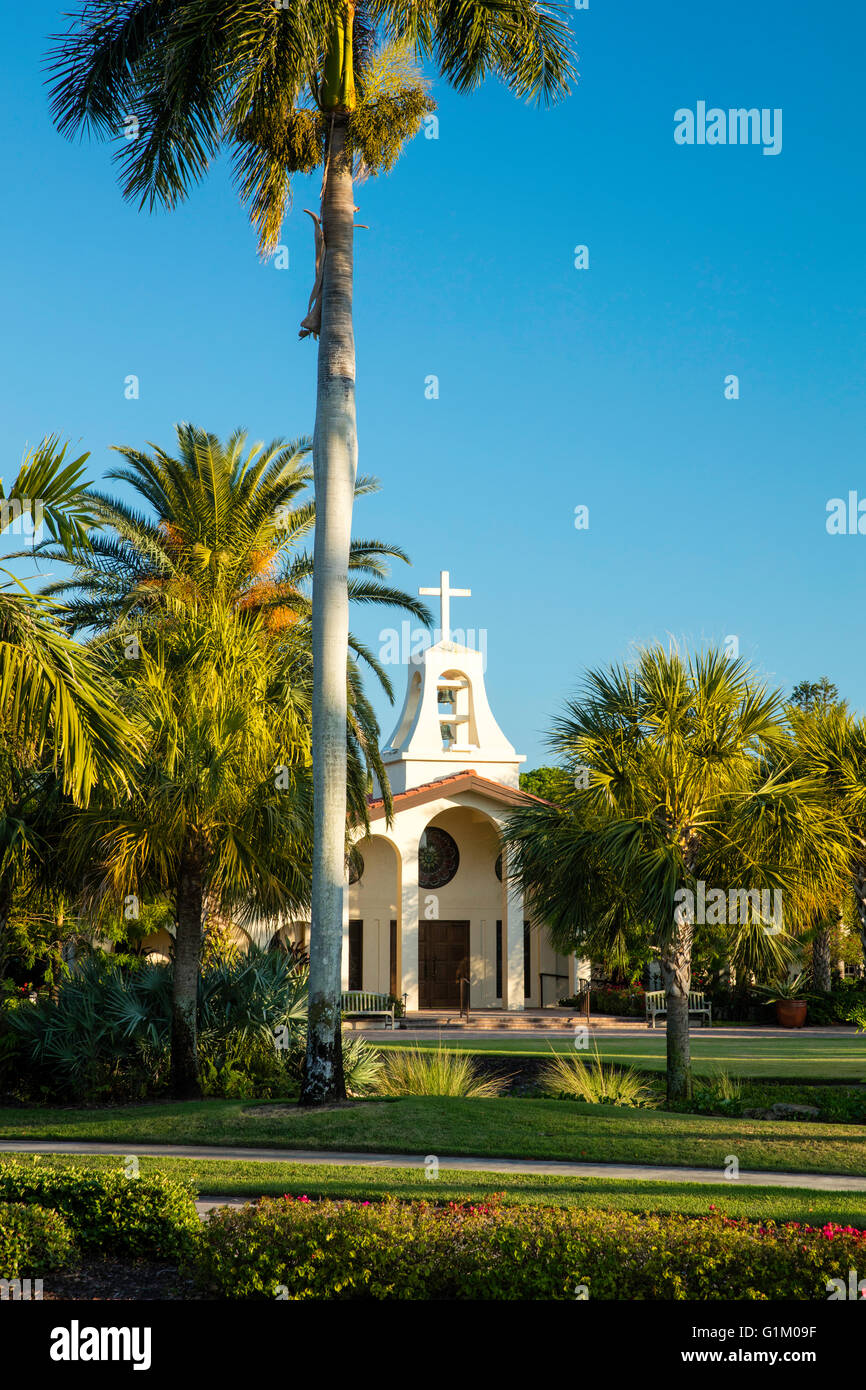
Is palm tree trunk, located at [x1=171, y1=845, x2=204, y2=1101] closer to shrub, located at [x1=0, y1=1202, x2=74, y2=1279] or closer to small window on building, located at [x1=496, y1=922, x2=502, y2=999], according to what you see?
shrub, located at [x1=0, y1=1202, x2=74, y2=1279]

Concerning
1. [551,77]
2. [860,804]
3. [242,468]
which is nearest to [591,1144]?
[860,804]

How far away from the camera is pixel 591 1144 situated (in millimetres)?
11648

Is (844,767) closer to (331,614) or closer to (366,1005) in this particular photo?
(331,614)

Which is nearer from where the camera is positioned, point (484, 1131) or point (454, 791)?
point (484, 1131)

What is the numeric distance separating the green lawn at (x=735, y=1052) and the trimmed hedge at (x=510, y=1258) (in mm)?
12703

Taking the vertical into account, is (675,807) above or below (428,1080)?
above

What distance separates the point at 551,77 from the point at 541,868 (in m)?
11.0

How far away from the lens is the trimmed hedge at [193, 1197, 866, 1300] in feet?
19.4

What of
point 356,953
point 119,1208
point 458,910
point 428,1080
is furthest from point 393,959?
point 119,1208

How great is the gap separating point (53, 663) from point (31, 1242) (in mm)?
3860

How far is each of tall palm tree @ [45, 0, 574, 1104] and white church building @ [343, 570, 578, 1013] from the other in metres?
19.2

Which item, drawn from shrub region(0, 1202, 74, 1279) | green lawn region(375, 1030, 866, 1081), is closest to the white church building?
green lawn region(375, 1030, 866, 1081)

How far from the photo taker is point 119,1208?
7387mm
